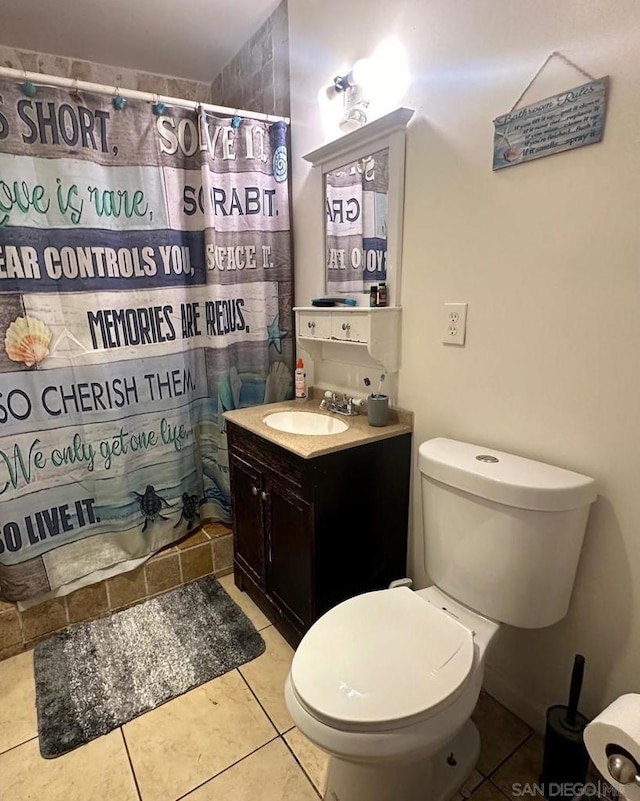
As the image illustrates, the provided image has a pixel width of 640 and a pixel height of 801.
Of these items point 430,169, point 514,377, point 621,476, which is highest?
point 430,169

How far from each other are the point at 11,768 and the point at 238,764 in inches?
25.1

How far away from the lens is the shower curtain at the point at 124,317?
1.55m

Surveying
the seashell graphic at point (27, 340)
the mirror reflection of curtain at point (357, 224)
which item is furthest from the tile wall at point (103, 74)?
the seashell graphic at point (27, 340)

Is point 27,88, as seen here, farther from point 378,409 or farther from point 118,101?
point 378,409

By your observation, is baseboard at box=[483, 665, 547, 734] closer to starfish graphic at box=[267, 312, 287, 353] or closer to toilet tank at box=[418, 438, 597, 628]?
toilet tank at box=[418, 438, 597, 628]

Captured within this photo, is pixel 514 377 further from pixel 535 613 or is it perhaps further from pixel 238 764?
pixel 238 764

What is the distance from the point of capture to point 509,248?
3.91ft

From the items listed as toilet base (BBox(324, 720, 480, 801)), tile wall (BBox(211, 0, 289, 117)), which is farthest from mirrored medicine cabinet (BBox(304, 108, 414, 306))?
toilet base (BBox(324, 720, 480, 801))

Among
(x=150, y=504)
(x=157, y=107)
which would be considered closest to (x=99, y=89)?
(x=157, y=107)

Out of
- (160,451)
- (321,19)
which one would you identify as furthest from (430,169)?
(160,451)

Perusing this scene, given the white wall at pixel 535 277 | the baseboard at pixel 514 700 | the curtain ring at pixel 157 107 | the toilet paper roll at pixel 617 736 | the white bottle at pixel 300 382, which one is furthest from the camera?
the white bottle at pixel 300 382

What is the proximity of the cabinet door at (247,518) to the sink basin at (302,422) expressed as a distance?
21 cm

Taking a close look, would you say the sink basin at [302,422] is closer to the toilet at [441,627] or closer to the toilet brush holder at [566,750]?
the toilet at [441,627]

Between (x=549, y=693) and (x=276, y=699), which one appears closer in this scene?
(x=549, y=693)
